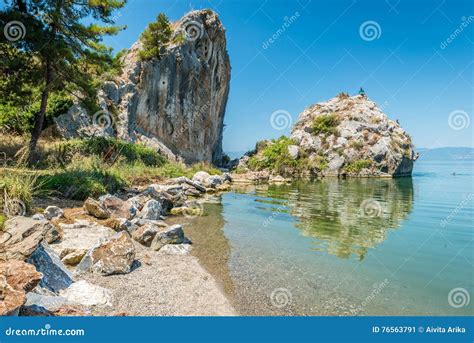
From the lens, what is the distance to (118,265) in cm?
620

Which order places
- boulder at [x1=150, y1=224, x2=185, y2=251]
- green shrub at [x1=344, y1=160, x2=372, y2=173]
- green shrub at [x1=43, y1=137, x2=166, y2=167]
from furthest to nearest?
green shrub at [x1=344, y1=160, x2=372, y2=173] → green shrub at [x1=43, y1=137, x2=166, y2=167] → boulder at [x1=150, y1=224, x2=185, y2=251]

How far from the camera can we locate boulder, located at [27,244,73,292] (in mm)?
5020

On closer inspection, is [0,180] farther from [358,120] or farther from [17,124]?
[358,120]

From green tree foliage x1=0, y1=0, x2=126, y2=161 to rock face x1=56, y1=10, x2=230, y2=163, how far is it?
11127 millimetres

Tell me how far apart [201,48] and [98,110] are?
126 ft

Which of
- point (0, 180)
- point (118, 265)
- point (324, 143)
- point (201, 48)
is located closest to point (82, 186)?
point (0, 180)

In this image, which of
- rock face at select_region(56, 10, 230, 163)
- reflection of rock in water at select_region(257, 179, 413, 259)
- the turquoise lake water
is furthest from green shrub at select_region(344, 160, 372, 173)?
the turquoise lake water

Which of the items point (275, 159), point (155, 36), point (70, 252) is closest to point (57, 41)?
point (70, 252)

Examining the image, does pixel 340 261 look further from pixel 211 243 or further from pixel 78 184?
pixel 78 184

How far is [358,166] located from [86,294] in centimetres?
5189

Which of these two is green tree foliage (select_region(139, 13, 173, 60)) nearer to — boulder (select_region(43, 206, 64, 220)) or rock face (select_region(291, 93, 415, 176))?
rock face (select_region(291, 93, 415, 176))

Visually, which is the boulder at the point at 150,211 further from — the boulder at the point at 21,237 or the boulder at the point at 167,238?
the boulder at the point at 21,237

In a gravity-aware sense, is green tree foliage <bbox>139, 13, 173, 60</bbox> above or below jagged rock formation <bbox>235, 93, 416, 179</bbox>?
above

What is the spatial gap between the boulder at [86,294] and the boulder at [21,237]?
35.3 inches
